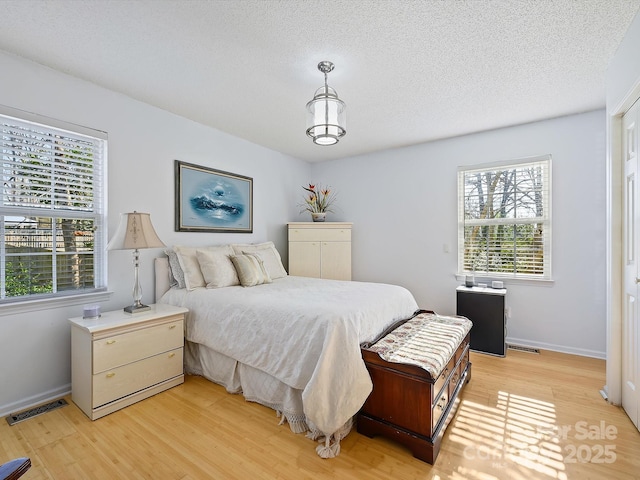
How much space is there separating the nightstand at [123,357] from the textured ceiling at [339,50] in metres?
1.91

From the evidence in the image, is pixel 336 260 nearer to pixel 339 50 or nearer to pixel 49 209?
pixel 339 50

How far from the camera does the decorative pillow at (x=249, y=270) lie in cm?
311

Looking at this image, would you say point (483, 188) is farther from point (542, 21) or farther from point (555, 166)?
point (542, 21)

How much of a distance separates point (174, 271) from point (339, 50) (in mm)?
2435

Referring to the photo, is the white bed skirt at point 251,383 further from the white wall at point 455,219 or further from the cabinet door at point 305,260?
the white wall at point 455,219

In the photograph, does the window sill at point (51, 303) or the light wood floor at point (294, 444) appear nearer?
the light wood floor at point (294, 444)

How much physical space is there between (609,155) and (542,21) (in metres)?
1.18

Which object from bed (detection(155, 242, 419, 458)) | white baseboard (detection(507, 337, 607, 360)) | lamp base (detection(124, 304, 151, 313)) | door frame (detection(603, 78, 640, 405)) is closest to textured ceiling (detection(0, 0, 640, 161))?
door frame (detection(603, 78, 640, 405))

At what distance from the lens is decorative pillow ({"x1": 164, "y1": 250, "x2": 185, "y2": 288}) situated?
2986 millimetres

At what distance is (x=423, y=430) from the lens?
1693 millimetres

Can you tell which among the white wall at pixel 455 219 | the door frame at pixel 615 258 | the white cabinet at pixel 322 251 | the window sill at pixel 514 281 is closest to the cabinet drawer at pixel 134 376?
the white cabinet at pixel 322 251

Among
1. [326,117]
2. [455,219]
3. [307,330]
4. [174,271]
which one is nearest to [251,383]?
[307,330]

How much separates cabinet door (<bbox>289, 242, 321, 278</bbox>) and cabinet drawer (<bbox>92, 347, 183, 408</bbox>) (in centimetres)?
208

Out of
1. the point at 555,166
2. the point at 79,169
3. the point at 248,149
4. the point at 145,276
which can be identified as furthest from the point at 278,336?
the point at 555,166
